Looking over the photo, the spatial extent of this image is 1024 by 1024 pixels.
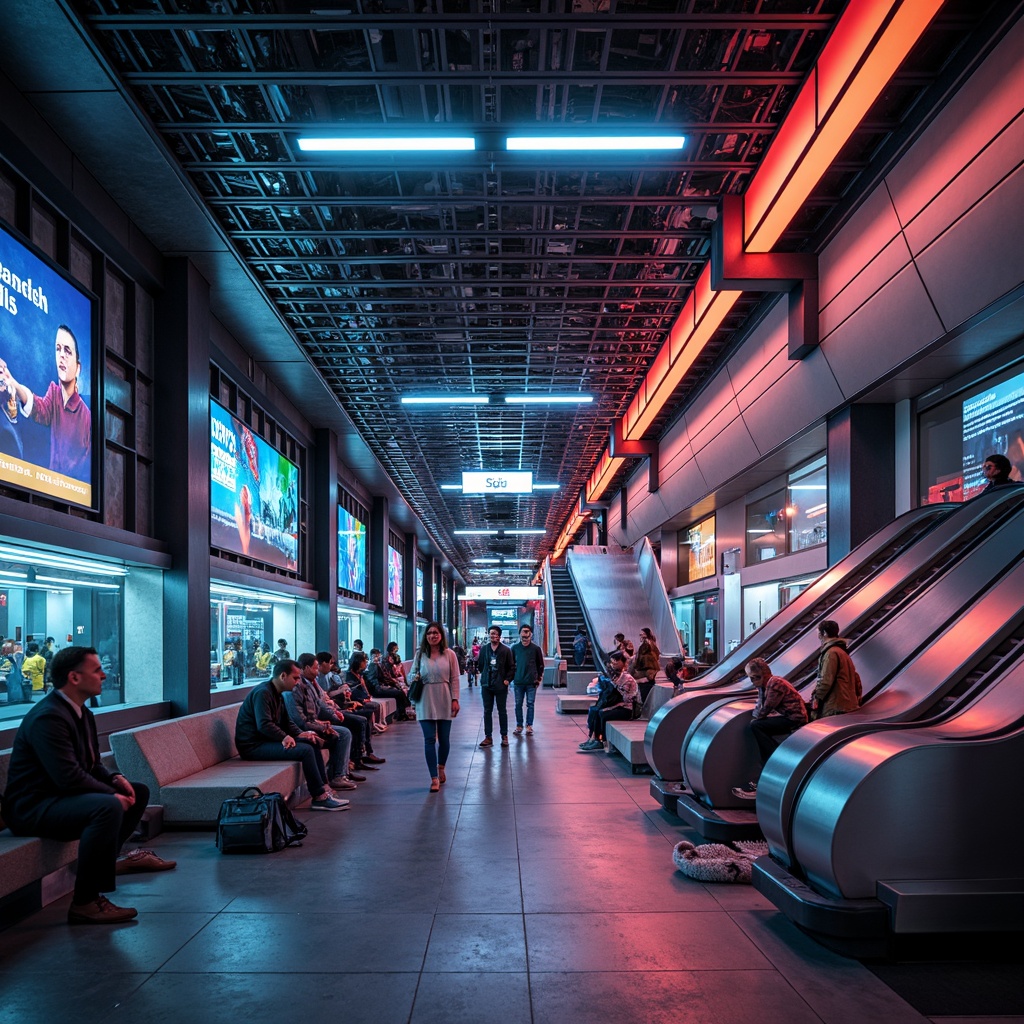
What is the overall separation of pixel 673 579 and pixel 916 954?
2162 cm

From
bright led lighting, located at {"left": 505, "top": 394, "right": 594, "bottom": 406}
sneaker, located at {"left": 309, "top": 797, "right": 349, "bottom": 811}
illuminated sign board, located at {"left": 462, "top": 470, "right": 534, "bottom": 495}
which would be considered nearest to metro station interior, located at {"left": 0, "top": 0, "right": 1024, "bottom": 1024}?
sneaker, located at {"left": 309, "top": 797, "right": 349, "bottom": 811}

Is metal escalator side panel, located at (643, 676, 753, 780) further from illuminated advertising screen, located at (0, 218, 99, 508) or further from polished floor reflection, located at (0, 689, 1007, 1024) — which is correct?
illuminated advertising screen, located at (0, 218, 99, 508)

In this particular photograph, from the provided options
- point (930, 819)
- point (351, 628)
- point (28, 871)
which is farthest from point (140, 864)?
point (351, 628)

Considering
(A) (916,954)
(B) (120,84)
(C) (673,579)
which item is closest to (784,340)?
(B) (120,84)

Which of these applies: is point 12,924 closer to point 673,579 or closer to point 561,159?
point 561,159

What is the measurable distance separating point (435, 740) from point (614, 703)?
167 inches

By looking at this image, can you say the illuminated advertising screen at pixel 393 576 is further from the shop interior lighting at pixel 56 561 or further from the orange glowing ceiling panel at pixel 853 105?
the orange glowing ceiling panel at pixel 853 105

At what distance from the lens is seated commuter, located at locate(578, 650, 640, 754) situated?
13.0m

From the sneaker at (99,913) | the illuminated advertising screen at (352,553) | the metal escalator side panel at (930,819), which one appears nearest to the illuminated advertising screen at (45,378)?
the sneaker at (99,913)

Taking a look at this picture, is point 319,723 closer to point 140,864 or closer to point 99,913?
point 140,864

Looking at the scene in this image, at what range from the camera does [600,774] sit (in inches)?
418

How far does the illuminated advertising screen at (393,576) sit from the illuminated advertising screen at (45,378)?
805 inches

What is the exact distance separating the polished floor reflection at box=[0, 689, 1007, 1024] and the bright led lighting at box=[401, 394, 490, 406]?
12112mm

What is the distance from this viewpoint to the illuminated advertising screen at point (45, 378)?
6973 millimetres
